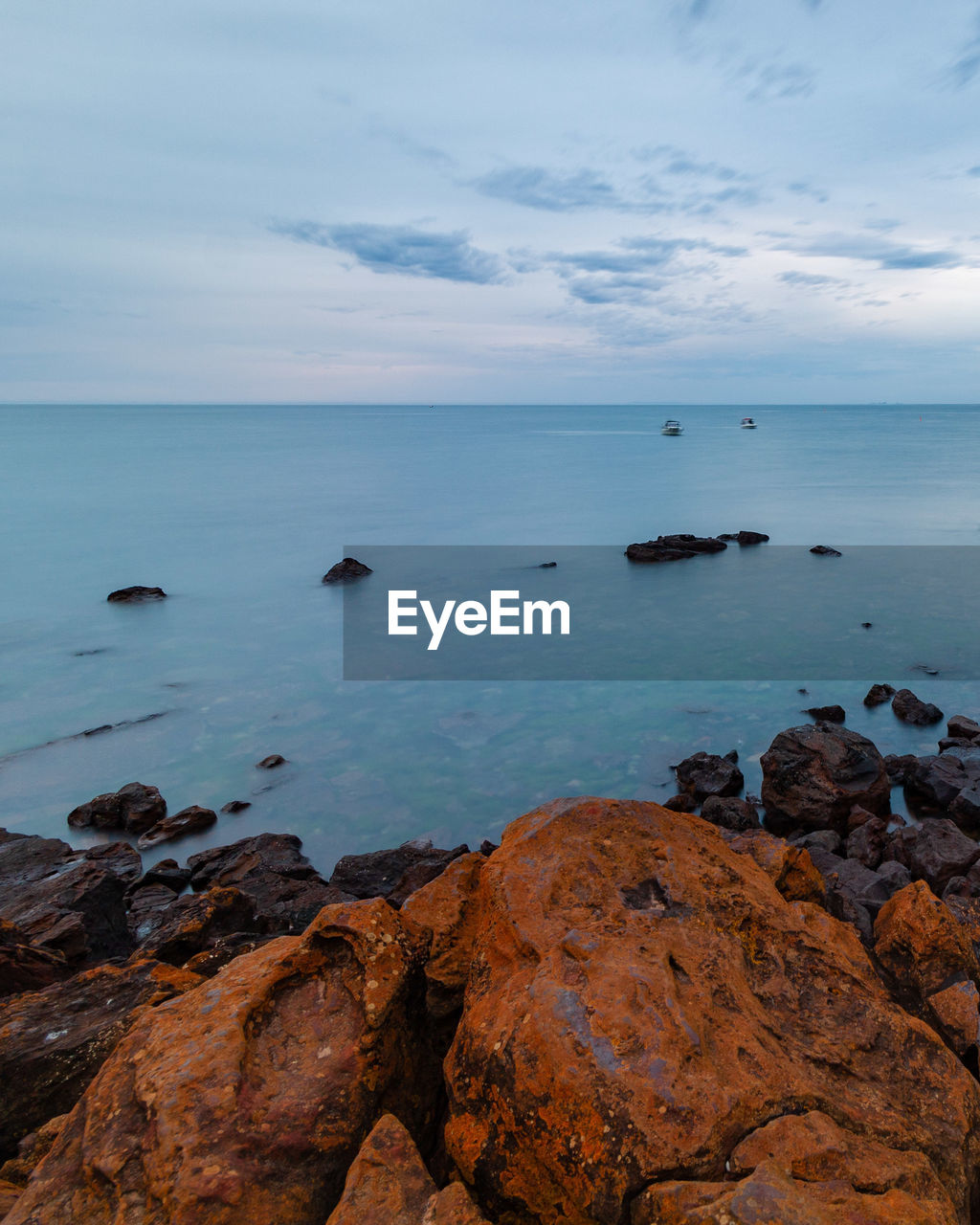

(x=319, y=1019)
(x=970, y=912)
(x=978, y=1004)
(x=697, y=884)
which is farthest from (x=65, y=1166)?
(x=970, y=912)

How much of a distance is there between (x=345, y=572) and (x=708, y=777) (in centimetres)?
1665

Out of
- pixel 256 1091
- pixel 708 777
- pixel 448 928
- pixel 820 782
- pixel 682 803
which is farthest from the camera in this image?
pixel 708 777

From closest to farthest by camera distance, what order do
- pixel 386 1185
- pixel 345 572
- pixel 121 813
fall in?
pixel 386 1185, pixel 121 813, pixel 345 572

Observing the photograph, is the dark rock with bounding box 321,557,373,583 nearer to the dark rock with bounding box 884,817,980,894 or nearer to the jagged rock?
the jagged rock

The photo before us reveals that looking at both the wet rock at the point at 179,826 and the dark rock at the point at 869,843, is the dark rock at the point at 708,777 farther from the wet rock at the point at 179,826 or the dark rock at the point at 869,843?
the wet rock at the point at 179,826

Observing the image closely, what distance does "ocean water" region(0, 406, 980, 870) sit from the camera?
1216 centimetres

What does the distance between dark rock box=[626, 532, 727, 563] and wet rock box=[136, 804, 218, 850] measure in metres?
19.6

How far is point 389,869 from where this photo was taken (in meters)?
9.47

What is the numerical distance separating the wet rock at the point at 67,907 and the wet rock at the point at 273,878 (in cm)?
106

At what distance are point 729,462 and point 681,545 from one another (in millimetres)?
37804

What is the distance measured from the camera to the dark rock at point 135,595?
23203 millimetres

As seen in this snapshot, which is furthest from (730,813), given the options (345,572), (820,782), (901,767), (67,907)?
(345,572)

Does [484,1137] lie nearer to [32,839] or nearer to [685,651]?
[32,839]

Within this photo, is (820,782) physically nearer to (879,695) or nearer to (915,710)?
(915,710)
